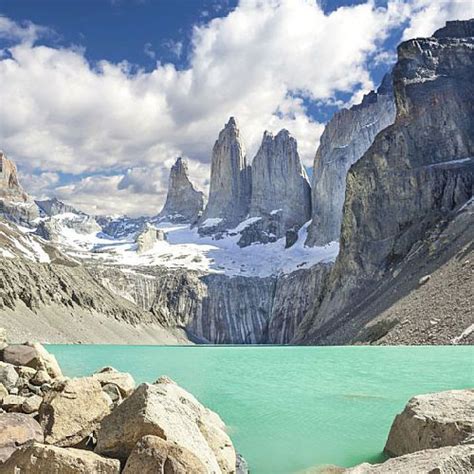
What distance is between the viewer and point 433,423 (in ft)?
35.2

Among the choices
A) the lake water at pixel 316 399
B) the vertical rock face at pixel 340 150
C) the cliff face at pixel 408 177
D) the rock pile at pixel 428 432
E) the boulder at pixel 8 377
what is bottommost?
the lake water at pixel 316 399

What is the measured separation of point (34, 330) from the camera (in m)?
85.5

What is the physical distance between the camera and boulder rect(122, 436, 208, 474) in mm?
7316

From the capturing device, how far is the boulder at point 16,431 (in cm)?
868

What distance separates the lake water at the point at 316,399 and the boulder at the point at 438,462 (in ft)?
12.5

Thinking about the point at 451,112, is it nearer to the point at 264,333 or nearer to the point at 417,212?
the point at 417,212

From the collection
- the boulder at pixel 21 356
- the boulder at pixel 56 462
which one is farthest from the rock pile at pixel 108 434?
the boulder at pixel 21 356

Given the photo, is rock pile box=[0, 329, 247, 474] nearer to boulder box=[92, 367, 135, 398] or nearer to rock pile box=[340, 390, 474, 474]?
boulder box=[92, 367, 135, 398]

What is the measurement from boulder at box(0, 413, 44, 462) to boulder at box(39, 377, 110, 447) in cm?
24

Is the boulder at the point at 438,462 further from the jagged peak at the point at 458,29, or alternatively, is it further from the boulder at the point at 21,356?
the jagged peak at the point at 458,29

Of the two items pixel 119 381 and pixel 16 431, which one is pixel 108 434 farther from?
pixel 119 381

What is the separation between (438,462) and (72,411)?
6212 millimetres

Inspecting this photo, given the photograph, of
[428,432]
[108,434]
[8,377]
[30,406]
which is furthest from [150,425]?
[8,377]

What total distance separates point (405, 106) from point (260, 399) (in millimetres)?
79090
